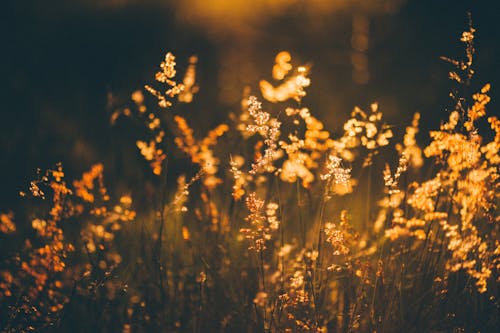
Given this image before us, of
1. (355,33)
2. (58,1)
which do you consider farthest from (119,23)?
(355,33)

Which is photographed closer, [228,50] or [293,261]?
[293,261]

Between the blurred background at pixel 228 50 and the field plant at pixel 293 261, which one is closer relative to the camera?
the field plant at pixel 293 261

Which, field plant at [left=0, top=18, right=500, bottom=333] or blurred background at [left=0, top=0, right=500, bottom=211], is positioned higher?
blurred background at [left=0, top=0, right=500, bottom=211]

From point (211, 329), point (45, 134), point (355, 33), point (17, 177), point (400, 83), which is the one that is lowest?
point (211, 329)

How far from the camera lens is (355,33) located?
5.34 metres

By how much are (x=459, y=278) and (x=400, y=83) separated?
10.6 feet

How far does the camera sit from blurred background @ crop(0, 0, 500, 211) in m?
4.35

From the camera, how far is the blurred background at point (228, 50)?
4348mm

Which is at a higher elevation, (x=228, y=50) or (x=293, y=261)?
(x=228, y=50)

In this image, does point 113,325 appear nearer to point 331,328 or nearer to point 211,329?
point 211,329

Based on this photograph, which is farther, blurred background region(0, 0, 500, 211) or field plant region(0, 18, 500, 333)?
blurred background region(0, 0, 500, 211)

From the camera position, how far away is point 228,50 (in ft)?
17.6

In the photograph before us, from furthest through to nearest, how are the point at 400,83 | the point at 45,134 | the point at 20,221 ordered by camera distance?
1. the point at 400,83
2. the point at 45,134
3. the point at 20,221

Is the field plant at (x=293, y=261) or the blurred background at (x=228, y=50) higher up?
the blurred background at (x=228, y=50)
